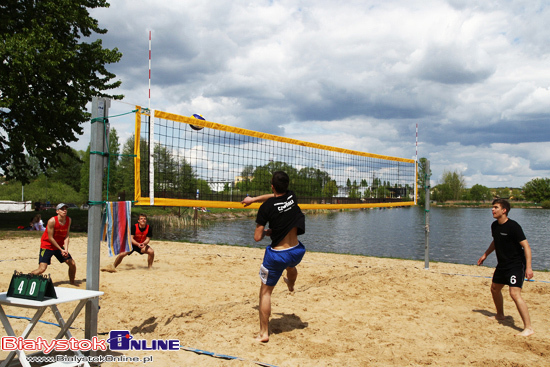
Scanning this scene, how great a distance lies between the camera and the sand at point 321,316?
11.7 ft

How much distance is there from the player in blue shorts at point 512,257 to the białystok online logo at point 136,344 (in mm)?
3701

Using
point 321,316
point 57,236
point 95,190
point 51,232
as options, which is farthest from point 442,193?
point 95,190

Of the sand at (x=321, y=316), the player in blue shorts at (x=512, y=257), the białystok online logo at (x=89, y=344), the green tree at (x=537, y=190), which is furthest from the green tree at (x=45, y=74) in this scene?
the green tree at (x=537, y=190)

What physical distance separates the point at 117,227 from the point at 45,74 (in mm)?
11206

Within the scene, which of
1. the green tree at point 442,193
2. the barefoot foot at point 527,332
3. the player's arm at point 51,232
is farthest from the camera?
the green tree at point 442,193

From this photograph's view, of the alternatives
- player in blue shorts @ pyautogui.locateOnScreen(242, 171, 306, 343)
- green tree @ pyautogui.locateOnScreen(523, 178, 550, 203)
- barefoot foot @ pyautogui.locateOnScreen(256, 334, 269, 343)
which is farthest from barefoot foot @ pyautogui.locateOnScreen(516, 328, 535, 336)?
green tree @ pyautogui.locateOnScreen(523, 178, 550, 203)

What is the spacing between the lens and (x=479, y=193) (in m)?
97.7

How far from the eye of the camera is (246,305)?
5086 millimetres

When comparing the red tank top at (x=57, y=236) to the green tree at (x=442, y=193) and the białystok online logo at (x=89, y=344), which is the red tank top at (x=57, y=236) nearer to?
the białystok online logo at (x=89, y=344)

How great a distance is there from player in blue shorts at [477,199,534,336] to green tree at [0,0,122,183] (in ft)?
43.6

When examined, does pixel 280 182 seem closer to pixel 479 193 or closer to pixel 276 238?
pixel 276 238

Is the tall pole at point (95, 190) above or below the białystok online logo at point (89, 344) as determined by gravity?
above

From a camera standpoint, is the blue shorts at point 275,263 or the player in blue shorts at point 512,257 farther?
the player in blue shorts at point 512,257

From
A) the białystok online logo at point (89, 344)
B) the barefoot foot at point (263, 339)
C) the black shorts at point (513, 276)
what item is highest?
the black shorts at point (513, 276)
